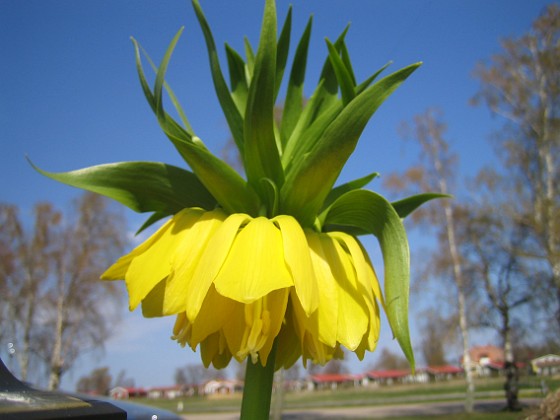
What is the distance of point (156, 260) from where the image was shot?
0.53 metres

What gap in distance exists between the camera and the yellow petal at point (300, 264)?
450 mm

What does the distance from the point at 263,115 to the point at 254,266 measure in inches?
5.8

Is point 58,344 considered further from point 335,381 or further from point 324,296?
point 335,381

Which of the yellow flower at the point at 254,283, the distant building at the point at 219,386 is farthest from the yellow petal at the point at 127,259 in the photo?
the distant building at the point at 219,386

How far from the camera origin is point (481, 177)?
10.6 meters

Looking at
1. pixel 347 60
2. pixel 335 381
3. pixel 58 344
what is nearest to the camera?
pixel 347 60

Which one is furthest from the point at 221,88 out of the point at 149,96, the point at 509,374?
the point at 509,374

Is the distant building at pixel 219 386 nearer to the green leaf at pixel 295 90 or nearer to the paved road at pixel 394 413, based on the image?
the paved road at pixel 394 413

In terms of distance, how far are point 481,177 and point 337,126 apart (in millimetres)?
10876

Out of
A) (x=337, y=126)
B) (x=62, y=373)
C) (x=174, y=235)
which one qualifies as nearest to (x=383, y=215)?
(x=337, y=126)

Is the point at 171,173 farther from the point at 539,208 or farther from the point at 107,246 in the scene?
the point at 107,246

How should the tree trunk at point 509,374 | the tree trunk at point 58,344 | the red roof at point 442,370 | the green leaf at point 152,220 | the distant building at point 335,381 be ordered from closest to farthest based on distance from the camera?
the green leaf at point 152,220 → the tree trunk at point 509,374 → the tree trunk at point 58,344 → the red roof at point 442,370 → the distant building at point 335,381

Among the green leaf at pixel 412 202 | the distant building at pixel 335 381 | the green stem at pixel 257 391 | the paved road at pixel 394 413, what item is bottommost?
the distant building at pixel 335 381

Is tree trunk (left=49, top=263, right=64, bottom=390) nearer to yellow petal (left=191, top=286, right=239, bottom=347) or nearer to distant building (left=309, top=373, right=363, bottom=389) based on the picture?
yellow petal (left=191, top=286, right=239, bottom=347)
